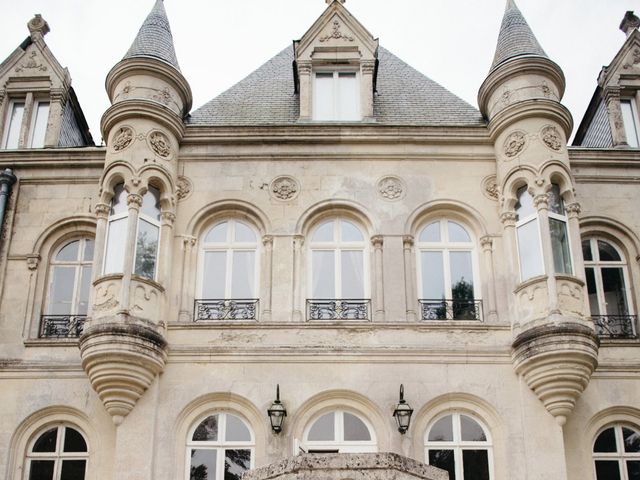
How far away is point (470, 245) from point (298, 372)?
4.44 m

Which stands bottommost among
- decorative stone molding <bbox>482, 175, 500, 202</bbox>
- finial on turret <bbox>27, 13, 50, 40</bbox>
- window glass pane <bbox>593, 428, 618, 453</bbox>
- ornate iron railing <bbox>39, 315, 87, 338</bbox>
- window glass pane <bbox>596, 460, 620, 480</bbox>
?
window glass pane <bbox>596, 460, 620, 480</bbox>

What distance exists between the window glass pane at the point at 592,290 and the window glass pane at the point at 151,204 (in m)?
8.74

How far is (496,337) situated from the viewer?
Result: 16.7m

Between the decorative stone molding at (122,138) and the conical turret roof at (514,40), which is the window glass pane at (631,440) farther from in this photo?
the decorative stone molding at (122,138)

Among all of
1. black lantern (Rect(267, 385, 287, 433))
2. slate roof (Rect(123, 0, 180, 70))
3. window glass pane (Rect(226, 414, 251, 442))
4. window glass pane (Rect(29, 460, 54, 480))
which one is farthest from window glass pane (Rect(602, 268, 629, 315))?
window glass pane (Rect(29, 460, 54, 480))

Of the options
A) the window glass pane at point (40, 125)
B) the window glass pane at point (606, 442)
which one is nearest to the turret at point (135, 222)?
the window glass pane at point (40, 125)

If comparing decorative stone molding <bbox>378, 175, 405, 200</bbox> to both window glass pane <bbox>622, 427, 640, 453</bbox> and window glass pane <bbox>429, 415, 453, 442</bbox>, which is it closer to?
window glass pane <bbox>429, 415, 453, 442</bbox>

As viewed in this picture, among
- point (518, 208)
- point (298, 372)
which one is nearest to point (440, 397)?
point (298, 372)

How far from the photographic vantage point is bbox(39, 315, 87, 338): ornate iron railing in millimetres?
17422

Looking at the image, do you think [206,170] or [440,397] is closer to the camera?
[440,397]

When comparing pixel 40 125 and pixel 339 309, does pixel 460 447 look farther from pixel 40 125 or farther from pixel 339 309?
pixel 40 125

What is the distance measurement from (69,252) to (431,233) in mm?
7502

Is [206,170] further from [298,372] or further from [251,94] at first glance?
[298,372]

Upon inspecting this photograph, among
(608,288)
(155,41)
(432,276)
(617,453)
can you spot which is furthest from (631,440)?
(155,41)
